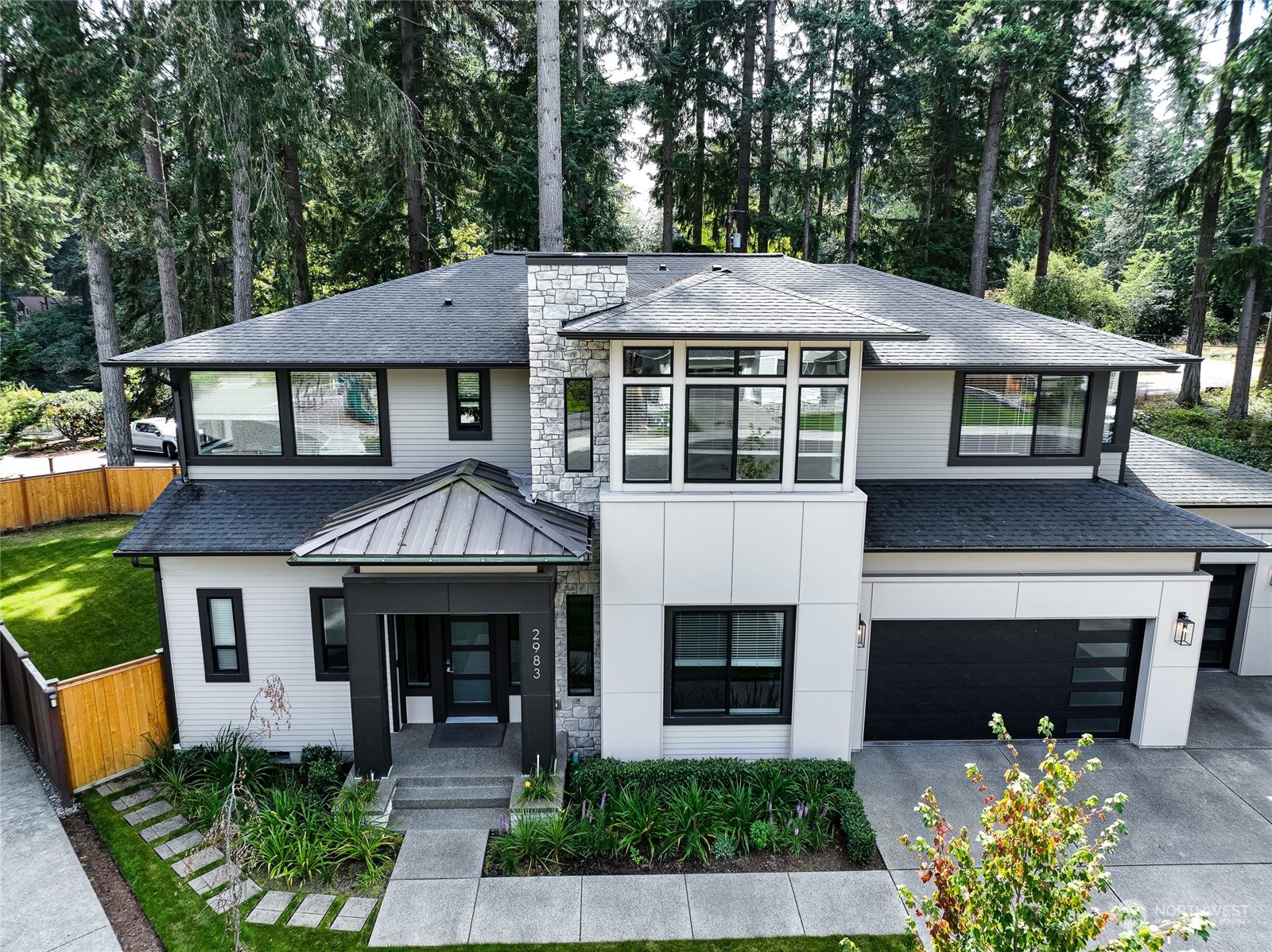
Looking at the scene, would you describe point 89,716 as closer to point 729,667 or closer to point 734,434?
point 729,667

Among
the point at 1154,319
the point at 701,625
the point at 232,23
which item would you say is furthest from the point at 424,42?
the point at 1154,319

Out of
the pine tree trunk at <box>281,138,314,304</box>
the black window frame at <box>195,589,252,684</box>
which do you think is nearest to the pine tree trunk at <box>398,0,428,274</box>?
the pine tree trunk at <box>281,138,314,304</box>

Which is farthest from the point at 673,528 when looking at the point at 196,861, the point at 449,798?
the point at 196,861

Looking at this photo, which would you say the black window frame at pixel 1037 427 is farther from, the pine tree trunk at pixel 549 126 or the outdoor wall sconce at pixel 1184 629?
the pine tree trunk at pixel 549 126

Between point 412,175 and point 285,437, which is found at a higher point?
point 412,175

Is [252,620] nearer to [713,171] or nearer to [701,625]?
[701,625]
